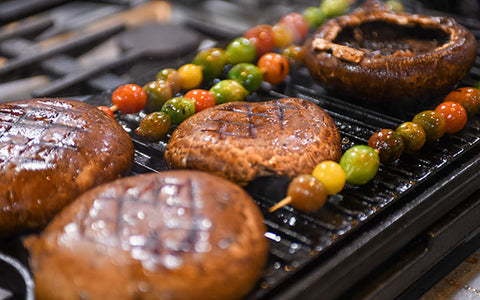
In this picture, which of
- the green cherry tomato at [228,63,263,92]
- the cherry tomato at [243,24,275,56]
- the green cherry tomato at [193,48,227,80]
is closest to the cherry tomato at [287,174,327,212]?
the green cherry tomato at [228,63,263,92]

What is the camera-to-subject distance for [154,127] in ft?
10.6

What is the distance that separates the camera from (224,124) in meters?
2.93

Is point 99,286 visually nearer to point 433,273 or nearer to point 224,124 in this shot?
point 224,124

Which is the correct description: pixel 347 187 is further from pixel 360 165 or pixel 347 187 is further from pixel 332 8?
pixel 332 8

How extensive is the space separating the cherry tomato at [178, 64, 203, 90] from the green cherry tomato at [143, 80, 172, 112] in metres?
0.23

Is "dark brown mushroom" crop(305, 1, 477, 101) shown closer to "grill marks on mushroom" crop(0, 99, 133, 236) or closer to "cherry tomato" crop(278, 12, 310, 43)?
"cherry tomato" crop(278, 12, 310, 43)

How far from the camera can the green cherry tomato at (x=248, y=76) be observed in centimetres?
382

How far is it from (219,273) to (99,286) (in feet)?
1.44

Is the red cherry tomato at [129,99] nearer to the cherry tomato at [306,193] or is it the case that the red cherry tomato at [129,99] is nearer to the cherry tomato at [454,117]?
the cherry tomato at [306,193]

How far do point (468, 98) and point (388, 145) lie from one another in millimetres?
929

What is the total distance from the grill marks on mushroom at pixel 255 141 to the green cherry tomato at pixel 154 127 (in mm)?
239

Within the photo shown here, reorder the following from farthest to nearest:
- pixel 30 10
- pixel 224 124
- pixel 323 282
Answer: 1. pixel 30 10
2. pixel 224 124
3. pixel 323 282

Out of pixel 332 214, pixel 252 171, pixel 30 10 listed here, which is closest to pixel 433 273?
pixel 332 214

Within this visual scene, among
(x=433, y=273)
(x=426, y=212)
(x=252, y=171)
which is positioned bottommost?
(x=433, y=273)
